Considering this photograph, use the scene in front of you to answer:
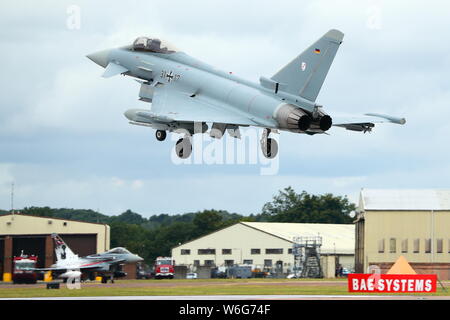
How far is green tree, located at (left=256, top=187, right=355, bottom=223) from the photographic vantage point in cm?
14050

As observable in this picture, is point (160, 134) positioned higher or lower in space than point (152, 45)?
lower

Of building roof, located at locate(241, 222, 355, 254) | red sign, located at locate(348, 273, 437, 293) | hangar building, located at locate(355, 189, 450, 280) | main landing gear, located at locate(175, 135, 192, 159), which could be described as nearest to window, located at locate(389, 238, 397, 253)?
hangar building, located at locate(355, 189, 450, 280)

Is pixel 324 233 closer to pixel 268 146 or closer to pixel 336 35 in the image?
pixel 268 146

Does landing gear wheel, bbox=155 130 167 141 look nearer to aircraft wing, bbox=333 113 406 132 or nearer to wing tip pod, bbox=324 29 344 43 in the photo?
aircraft wing, bbox=333 113 406 132

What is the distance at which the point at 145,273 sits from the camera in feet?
361

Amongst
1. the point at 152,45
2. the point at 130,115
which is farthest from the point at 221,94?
the point at 152,45

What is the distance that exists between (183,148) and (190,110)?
A: 204 cm

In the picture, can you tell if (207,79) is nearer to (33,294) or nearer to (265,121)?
(265,121)

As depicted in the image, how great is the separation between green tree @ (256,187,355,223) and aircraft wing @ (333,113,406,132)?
307 ft

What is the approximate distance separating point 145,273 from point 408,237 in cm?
3628

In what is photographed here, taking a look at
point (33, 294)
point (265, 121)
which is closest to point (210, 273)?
Result: point (33, 294)

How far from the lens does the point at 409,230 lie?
8712cm

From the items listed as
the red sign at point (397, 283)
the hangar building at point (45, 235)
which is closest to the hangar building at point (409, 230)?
the hangar building at point (45, 235)

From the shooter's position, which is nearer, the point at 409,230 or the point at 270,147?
the point at 270,147
